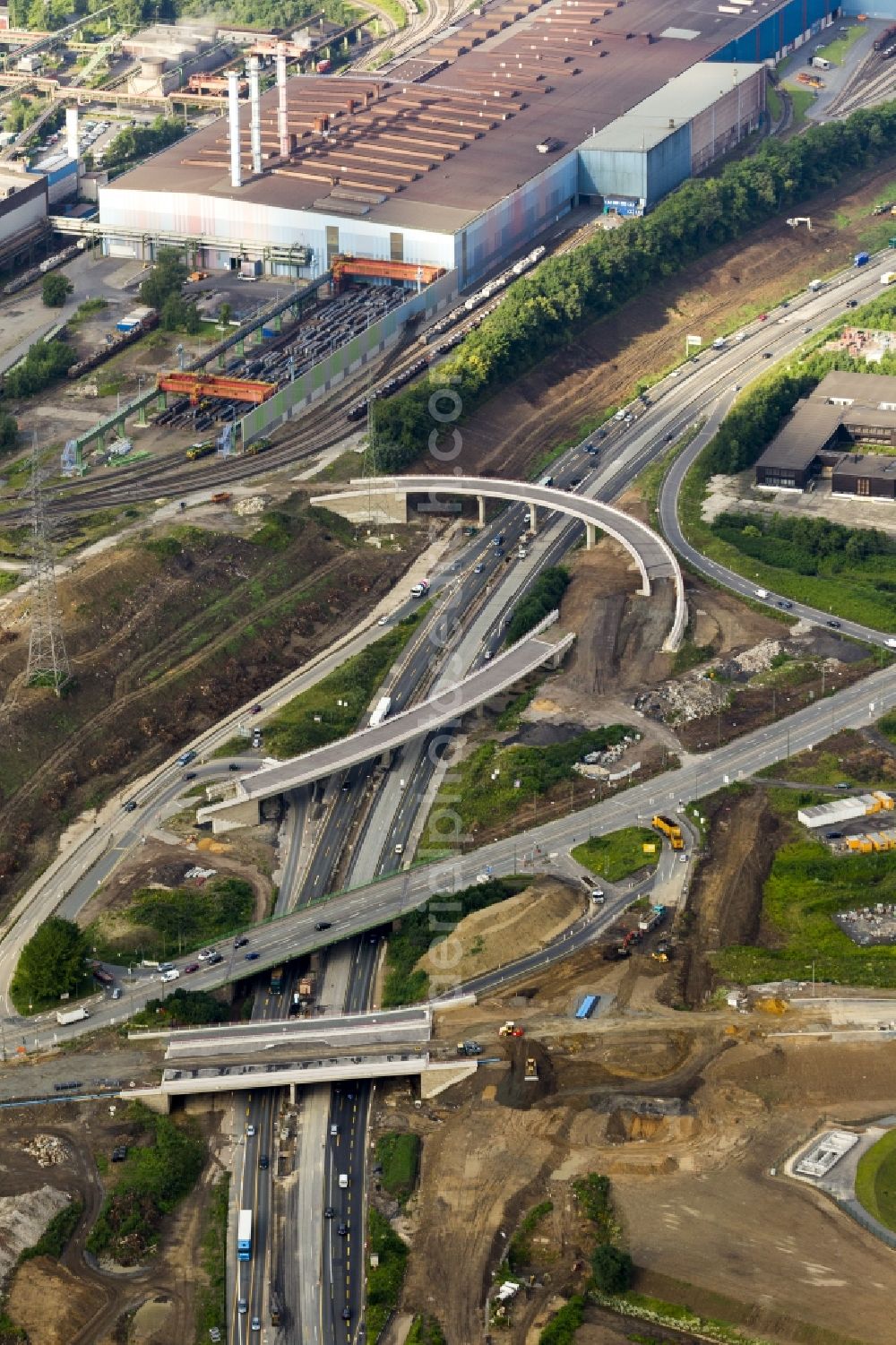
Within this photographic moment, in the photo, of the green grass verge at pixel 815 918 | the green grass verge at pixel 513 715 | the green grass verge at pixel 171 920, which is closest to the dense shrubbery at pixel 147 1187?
the green grass verge at pixel 171 920

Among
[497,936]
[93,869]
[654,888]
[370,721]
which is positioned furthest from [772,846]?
[93,869]

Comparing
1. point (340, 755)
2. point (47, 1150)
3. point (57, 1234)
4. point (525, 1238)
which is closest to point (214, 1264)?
point (57, 1234)

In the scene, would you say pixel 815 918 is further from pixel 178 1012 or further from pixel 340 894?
pixel 178 1012

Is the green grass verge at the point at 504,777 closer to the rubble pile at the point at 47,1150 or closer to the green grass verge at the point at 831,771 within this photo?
the green grass verge at the point at 831,771

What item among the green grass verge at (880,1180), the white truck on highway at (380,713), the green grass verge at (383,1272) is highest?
the green grass verge at (880,1180)

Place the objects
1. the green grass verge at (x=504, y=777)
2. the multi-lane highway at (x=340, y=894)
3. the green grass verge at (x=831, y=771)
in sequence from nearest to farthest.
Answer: the multi-lane highway at (x=340, y=894)
the green grass verge at (x=504, y=777)
the green grass verge at (x=831, y=771)

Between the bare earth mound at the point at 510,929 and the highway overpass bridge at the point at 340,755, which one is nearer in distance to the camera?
the bare earth mound at the point at 510,929
